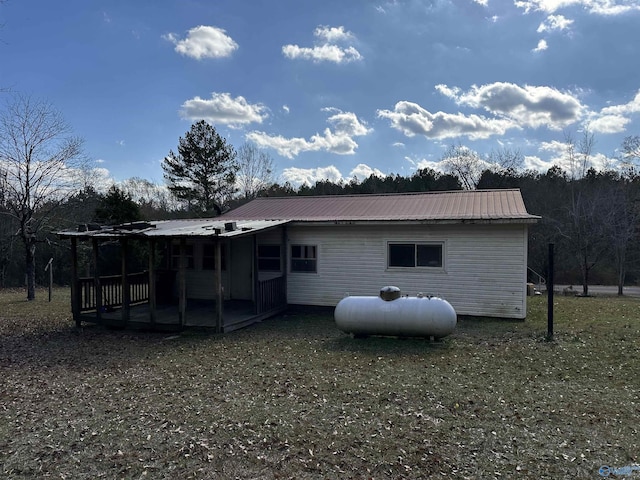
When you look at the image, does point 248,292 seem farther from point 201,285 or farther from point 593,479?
point 593,479

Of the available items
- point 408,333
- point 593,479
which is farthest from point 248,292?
point 593,479

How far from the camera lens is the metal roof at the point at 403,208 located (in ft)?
36.2

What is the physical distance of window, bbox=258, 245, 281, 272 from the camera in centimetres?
1308

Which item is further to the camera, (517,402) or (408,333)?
(408,333)

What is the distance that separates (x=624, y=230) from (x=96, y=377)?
25.3m

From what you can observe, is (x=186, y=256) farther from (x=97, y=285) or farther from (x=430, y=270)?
(x=430, y=270)

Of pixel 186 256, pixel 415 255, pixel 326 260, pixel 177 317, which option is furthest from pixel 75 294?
pixel 415 255

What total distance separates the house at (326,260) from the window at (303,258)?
1.2 inches

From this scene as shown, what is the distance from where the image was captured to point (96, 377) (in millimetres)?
6809

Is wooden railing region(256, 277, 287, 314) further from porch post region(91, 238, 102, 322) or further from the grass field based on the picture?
porch post region(91, 238, 102, 322)

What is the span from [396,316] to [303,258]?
4658 millimetres

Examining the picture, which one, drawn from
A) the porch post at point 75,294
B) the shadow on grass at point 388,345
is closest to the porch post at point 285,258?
the shadow on grass at point 388,345

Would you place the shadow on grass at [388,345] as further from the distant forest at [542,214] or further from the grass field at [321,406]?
the distant forest at [542,214]

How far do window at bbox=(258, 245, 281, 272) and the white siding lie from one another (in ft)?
2.02
